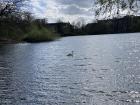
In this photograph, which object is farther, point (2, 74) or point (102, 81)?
point (2, 74)

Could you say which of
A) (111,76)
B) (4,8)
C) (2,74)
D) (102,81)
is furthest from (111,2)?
(4,8)

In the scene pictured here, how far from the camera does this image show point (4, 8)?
3467 inches

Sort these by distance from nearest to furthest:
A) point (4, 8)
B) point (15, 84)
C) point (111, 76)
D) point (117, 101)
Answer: point (117, 101)
point (15, 84)
point (111, 76)
point (4, 8)

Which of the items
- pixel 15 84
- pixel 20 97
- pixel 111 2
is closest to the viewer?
pixel 111 2

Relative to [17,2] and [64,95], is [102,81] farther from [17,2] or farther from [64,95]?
[17,2]

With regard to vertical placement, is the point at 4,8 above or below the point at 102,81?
above

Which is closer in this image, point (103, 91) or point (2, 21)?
point (103, 91)

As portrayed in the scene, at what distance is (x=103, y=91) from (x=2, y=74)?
1254 cm

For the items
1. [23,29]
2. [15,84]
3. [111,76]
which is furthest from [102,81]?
[23,29]

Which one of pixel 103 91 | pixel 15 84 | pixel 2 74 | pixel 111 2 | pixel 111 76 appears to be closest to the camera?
pixel 111 2

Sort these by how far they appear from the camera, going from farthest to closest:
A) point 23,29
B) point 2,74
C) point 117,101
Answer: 1. point 23,29
2. point 2,74
3. point 117,101

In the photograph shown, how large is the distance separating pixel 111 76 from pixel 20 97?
10442 mm

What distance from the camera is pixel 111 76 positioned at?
96.0 ft

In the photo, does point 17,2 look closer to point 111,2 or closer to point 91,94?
point 91,94
